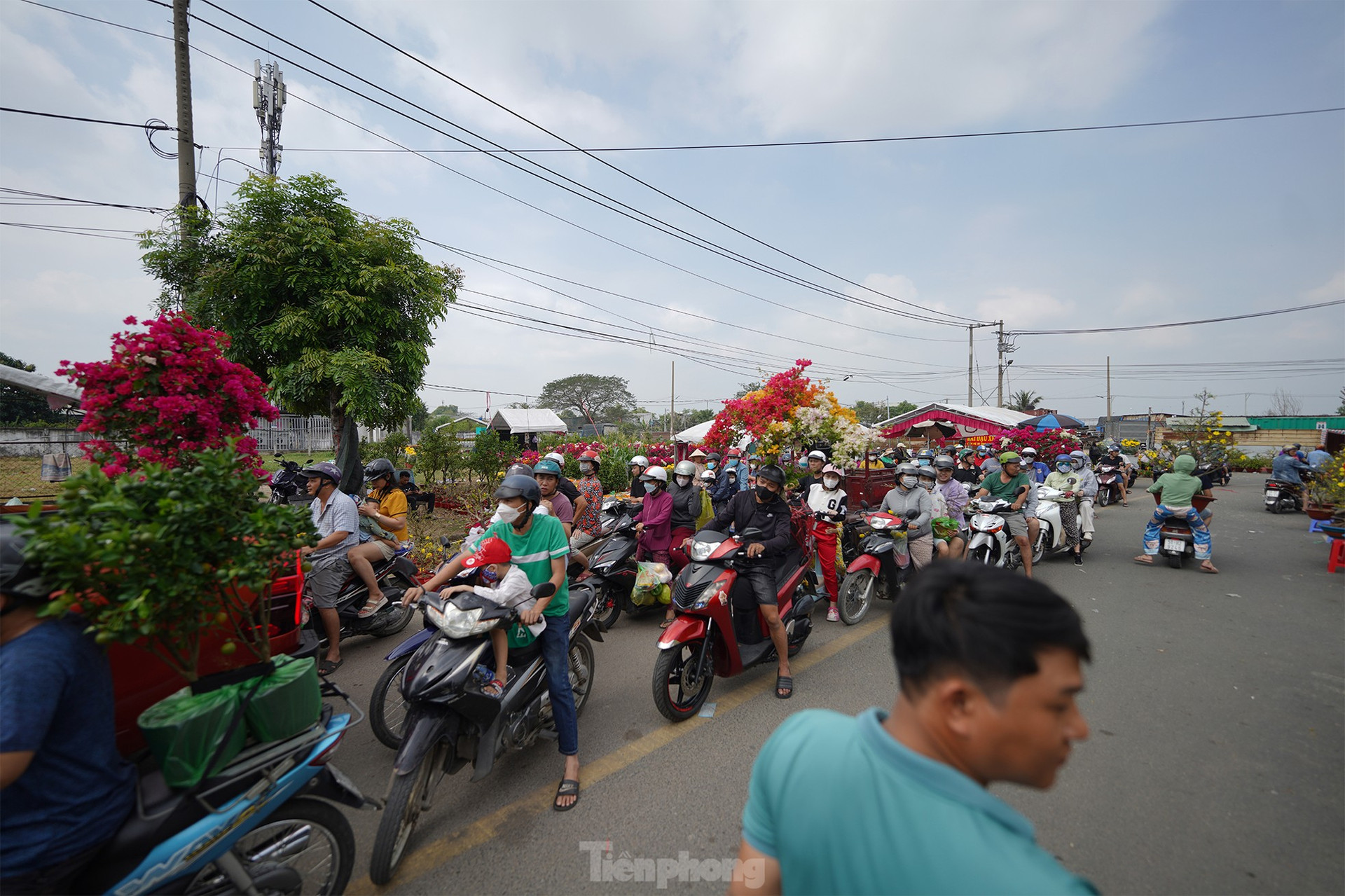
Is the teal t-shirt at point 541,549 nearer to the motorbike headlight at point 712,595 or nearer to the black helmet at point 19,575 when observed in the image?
the motorbike headlight at point 712,595

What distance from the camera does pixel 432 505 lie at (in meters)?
10.6

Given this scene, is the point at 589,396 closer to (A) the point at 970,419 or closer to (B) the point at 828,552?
(A) the point at 970,419

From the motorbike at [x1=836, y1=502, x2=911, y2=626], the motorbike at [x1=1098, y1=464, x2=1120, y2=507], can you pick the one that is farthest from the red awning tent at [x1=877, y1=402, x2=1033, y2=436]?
the motorbike at [x1=836, y1=502, x2=911, y2=626]

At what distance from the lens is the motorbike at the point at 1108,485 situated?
1555cm

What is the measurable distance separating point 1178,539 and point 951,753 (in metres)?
9.90

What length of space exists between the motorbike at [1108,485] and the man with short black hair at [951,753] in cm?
1811

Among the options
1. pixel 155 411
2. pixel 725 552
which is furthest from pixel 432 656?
pixel 725 552

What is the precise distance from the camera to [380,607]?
5.11 metres

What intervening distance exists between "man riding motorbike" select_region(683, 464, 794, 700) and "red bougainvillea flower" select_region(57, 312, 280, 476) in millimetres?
3045

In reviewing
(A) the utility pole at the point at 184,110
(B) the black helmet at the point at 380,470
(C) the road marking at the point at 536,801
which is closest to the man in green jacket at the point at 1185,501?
(C) the road marking at the point at 536,801

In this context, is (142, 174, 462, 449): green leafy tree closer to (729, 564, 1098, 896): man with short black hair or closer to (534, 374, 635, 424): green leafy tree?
(729, 564, 1098, 896): man with short black hair

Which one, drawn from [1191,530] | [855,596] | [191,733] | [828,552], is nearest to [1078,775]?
[855,596]

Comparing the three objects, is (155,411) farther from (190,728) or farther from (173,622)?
(190,728)

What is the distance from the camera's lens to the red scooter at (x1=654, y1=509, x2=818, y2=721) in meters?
3.87
